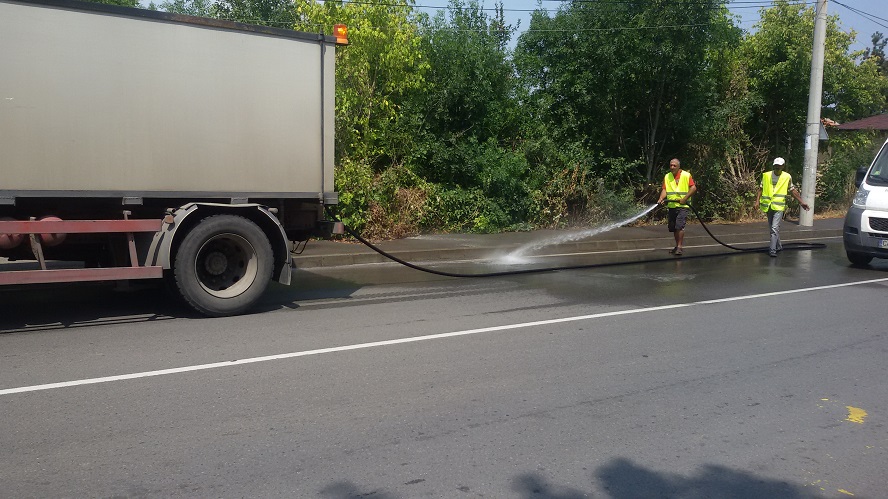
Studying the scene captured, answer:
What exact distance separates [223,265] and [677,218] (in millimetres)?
8579

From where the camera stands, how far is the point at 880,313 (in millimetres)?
8992

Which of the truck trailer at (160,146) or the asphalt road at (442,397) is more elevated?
the truck trailer at (160,146)

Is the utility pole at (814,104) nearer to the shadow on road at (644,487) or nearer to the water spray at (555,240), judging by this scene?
the water spray at (555,240)

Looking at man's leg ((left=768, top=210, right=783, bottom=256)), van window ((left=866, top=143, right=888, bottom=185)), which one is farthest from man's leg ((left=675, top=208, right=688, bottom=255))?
van window ((left=866, top=143, right=888, bottom=185))

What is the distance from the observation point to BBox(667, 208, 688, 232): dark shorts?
13.9m

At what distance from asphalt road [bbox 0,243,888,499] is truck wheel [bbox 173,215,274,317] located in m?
0.30

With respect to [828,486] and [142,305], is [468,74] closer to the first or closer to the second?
[142,305]

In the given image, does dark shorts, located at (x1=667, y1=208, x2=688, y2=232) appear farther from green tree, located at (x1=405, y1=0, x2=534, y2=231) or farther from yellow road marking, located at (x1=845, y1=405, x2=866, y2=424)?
yellow road marking, located at (x1=845, y1=405, x2=866, y2=424)

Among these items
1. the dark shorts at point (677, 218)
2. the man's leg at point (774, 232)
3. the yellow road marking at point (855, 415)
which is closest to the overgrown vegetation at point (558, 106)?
the dark shorts at point (677, 218)

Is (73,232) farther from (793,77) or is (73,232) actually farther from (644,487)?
(793,77)

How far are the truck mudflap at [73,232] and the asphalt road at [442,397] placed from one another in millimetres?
512

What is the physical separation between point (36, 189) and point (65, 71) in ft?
3.69

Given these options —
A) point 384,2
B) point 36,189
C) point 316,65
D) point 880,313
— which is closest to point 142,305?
point 36,189

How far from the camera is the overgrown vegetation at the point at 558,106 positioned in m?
16.0
